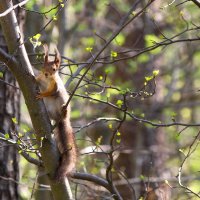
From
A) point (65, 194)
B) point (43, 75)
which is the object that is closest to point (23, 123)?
point (43, 75)

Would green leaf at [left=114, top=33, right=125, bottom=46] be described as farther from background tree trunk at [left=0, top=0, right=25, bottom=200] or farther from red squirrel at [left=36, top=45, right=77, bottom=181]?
background tree trunk at [left=0, top=0, right=25, bottom=200]

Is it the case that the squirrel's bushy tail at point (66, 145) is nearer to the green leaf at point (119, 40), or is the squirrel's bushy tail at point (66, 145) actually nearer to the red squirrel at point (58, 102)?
the red squirrel at point (58, 102)

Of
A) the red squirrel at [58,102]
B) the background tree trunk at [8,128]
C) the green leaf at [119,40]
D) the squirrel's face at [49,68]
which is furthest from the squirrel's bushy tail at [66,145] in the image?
the background tree trunk at [8,128]

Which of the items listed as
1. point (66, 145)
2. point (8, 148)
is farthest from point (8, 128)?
point (66, 145)

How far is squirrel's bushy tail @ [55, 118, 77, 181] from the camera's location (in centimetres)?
380

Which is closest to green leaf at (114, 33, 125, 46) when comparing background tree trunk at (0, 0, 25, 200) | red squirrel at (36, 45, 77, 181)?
red squirrel at (36, 45, 77, 181)

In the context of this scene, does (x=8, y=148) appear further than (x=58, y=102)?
Yes

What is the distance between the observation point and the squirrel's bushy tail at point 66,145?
12.5 ft

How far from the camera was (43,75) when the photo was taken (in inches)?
172

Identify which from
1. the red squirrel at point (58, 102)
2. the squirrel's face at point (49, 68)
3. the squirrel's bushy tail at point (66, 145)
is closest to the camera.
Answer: the squirrel's bushy tail at point (66, 145)

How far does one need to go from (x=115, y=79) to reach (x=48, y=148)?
6819mm

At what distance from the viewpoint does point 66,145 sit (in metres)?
4.13

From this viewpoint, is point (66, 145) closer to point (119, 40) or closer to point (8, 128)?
point (8, 128)

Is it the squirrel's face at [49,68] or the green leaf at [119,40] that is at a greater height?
the green leaf at [119,40]
